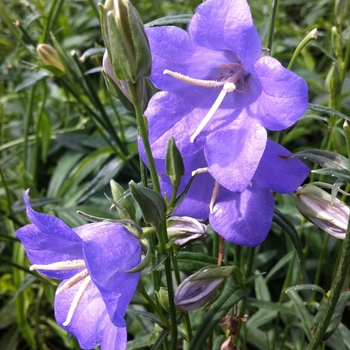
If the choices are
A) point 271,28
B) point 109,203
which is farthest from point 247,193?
point 109,203

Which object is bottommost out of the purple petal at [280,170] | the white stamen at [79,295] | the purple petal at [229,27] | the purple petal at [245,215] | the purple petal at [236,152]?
the white stamen at [79,295]

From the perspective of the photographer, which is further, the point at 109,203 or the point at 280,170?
the point at 109,203

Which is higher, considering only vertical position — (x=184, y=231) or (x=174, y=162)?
(x=174, y=162)

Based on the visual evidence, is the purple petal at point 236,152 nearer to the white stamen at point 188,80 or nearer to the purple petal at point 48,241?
the white stamen at point 188,80

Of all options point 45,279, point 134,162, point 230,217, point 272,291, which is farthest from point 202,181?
point 272,291

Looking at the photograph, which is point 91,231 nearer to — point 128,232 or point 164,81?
point 128,232

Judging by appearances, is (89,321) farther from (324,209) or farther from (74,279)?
(324,209)

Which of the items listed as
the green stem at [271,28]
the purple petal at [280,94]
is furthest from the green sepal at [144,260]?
the green stem at [271,28]
